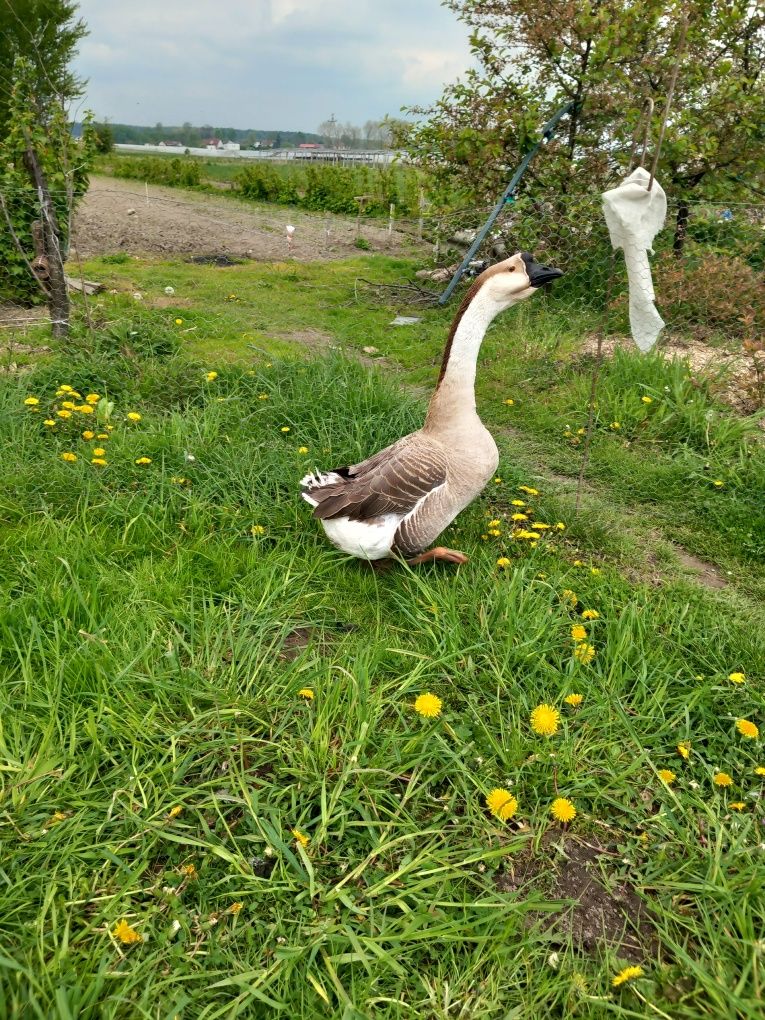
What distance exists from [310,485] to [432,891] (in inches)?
74.9

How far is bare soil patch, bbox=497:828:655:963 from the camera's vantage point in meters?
1.65

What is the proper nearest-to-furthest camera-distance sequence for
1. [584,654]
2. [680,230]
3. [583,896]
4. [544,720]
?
[583,896] < [544,720] < [584,654] < [680,230]

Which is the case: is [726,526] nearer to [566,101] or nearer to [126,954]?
[126,954]

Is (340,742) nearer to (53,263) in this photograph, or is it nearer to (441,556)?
(441,556)

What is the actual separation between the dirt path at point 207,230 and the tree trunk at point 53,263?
6912mm

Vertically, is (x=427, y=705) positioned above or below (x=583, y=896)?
above

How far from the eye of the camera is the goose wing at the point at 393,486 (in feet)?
9.23

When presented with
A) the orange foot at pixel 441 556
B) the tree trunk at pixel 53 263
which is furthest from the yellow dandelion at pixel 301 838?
the tree trunk at pixel 53 263

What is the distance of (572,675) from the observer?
233cm

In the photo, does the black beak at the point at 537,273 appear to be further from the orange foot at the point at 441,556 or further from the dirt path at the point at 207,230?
the dirt path at the point at 207,230

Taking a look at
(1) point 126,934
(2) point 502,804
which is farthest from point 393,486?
(1) point 126,934

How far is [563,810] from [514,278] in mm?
2122

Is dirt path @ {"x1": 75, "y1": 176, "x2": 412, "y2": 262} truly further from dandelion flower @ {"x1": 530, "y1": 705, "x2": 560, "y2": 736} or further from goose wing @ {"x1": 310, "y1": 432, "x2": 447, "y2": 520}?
dandelion flower @ {"x1": 530, "y1": 705, "x2": 560, "y2": 736}

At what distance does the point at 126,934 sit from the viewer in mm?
1526
